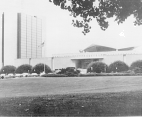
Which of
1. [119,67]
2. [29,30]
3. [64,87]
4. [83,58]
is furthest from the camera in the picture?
[83,58]

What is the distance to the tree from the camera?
9000 mm

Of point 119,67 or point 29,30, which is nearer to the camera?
point 29,30

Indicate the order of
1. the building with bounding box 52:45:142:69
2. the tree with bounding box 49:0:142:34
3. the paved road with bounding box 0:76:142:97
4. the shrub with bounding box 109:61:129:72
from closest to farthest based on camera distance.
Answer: the tree with bounding box 49:0:142:34 → the paved road with bounding box 0:76:142:97 → the shrub with bounding box 109:61:129:72 → the building with bounding box 52:45:142:69

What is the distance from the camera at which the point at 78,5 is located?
9.55 m

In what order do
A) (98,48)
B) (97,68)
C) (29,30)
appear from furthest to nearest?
(98,48) < (97,68) < (29,30)

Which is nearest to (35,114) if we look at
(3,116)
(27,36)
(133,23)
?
(3,116)

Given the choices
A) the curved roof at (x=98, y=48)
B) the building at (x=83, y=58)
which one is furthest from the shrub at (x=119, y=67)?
the curved roof at (x=98, y=48)

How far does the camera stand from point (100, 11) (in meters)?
9.66

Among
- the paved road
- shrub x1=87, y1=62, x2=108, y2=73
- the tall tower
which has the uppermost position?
the tall tower

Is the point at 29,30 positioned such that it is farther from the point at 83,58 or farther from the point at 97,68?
the point at 83,58

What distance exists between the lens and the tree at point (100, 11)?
9000 millimetres

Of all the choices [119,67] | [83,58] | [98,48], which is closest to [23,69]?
[83,58]

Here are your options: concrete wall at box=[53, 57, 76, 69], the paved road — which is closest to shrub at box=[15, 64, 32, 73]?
concrete wall at box=[53, 57, 76, 69]

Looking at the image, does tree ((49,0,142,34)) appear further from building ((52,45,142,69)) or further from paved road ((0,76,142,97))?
building ((52,45,142,69))
